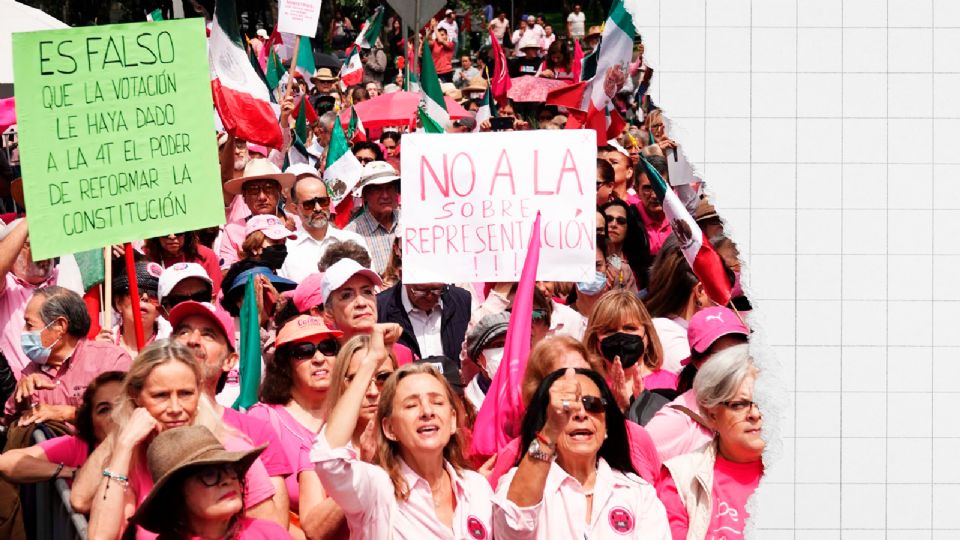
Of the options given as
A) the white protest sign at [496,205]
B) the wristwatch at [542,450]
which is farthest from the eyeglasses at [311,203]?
the wristwatch at [542,450]

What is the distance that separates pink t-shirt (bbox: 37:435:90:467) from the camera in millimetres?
5664

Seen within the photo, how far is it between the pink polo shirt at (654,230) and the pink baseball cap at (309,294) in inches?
118

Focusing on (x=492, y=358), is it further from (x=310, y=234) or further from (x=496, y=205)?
(x=310, y=234)

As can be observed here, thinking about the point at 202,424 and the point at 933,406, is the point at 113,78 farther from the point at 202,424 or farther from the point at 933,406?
the point at 933,406

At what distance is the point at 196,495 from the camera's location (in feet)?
14.5

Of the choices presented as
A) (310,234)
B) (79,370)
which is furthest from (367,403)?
(310,234)

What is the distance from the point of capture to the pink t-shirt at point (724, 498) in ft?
15.4

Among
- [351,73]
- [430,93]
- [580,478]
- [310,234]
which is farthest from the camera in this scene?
[351,73]

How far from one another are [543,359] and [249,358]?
1.56 meters

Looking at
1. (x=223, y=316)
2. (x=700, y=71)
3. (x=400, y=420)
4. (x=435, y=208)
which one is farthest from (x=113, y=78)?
(x=700, y=71)

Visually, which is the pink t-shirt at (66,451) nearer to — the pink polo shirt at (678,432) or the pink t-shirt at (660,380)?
the pink polo shirt at (678,432)

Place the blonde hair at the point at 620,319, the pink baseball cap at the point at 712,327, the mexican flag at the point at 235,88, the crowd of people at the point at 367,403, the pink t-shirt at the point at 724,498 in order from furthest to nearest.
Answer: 1. the mexican flag at the point at 235,88
2. the blonde hair at the point at 620,319
3. the pink baseball cap at the point at 712,327
4. the pink t-shirt at the point at 724,498
5. the crowd of people at the point at 367,403

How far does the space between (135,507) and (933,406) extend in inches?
105

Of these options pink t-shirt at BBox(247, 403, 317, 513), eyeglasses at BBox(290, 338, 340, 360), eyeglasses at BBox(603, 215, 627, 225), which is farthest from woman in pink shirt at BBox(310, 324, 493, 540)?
eyeglasses at BBox(603, 215, 627, 225)
